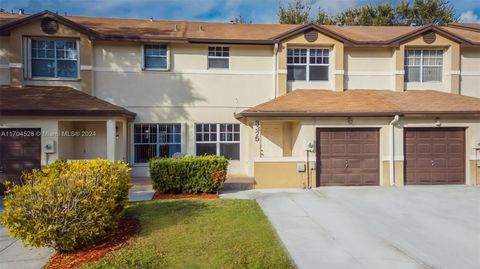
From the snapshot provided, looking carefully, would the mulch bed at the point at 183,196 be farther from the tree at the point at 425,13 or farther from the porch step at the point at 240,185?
the tree at the point at 425,13

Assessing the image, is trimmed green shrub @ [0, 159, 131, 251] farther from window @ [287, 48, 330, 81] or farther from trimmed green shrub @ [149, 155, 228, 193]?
window @ [287, 48, 330, 81]

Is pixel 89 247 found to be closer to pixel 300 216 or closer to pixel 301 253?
pixel 301 253

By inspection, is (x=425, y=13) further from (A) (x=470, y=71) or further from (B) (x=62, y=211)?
(B) (x=62, y=211)

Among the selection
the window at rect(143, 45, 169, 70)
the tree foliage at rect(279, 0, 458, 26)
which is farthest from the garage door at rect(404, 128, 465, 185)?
the tree foliage at rect(279, 0, 458, 26)

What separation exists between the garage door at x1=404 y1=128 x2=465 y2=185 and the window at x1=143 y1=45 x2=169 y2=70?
1094 centimetres

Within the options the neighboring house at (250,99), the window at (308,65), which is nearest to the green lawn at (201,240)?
the neighboring house at (250,99)

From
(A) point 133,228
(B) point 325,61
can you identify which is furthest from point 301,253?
(B) point 325,61

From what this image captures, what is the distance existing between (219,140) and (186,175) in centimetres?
405

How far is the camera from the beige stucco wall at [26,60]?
13516 mm

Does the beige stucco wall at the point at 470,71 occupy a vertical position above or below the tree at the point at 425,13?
below

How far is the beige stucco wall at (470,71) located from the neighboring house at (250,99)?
6 centimetres

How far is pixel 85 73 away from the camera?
14.0 m

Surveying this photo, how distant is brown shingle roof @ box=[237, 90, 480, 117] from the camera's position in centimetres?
1267

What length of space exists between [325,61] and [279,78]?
2.44 m
